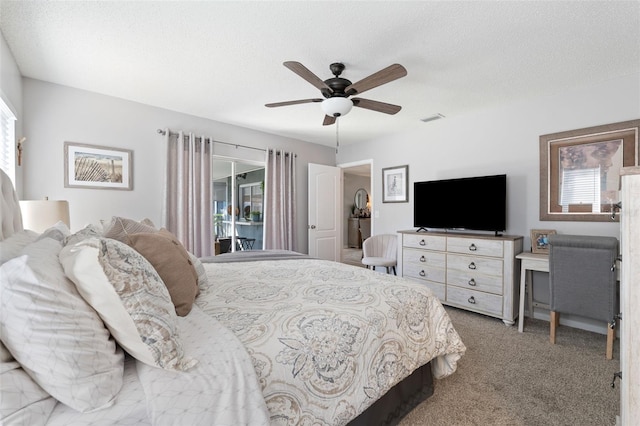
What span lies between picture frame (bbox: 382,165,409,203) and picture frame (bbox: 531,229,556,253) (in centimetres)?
171

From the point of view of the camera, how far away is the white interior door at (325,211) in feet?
15.8

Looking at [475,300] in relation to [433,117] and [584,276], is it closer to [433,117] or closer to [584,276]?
[584,276]

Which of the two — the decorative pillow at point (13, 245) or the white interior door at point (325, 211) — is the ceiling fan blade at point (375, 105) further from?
the white interior door at point (325, 211)

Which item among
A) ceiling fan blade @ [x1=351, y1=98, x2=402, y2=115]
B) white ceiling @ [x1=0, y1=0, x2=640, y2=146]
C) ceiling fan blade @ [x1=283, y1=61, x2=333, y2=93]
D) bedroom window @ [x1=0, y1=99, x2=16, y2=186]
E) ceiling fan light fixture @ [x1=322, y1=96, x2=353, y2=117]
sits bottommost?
bedroom window @ [x1=0, y1=99, x2=16, y2=186]

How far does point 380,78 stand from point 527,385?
2.38m

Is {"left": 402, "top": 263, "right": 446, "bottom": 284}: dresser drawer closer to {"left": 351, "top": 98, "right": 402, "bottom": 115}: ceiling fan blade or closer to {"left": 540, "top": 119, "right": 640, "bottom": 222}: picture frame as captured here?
{"left": 540, "top": 119, "right": 640, "bottom": 222}: picture frame

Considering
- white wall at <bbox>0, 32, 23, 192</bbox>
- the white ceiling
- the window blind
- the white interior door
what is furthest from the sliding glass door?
the window blind

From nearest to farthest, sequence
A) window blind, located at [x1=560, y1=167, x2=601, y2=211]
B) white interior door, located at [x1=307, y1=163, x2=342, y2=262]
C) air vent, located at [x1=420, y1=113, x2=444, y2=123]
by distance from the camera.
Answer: window blind, located at [x1=560, y1=167, x2=601, y2=211], air vent, located at [x1=420, y1=113, x2=444, y2=123], white interior door, located at [x1=307, y1=163, x2=342, y2=262]

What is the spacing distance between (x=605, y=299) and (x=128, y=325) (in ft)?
10.5

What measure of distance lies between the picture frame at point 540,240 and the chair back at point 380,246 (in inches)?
68.9

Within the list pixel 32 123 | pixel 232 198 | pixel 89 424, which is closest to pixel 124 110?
pixel 32 123

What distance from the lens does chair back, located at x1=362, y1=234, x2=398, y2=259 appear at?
4.34m

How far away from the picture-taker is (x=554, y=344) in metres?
2.49

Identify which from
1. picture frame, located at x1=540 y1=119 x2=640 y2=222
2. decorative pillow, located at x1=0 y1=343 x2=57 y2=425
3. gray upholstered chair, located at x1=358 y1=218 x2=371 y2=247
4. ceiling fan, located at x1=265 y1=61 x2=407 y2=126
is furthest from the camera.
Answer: gray upholstered chair, located at x1=358 y1=218 x2=371 y2=247
